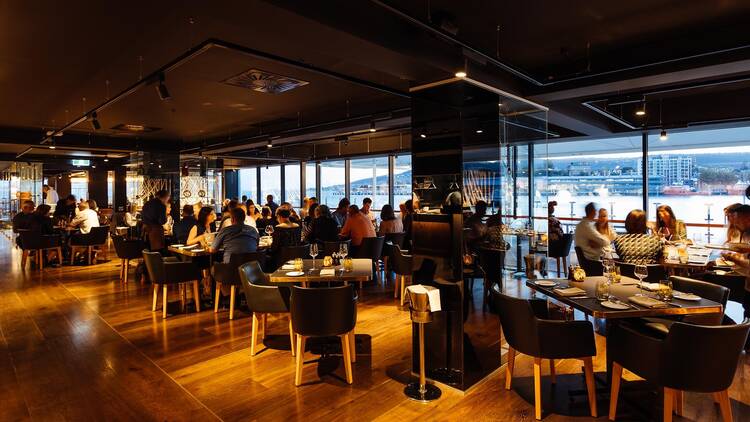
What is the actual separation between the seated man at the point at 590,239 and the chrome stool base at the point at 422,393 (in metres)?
3.59

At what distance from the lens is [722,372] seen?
8.68ft

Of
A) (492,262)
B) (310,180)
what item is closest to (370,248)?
(492,262)

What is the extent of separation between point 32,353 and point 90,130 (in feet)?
26.5

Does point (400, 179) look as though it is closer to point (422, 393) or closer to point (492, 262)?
point (492, 262)

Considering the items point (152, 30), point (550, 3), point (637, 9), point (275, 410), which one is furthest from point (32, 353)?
point (637, 9)

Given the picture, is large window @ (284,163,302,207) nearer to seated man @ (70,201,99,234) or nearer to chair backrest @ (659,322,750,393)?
seated man @ (70,201,99,234)

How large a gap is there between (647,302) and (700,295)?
944 mm

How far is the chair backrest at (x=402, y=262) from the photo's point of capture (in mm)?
6168

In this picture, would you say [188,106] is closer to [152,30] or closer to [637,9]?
[152,30]

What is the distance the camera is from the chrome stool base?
11.3 feet

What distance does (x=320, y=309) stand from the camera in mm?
3609

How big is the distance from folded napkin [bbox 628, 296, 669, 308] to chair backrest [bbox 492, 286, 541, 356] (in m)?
0.82

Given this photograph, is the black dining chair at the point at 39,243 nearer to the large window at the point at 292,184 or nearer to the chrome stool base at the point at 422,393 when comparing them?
the large window at the point at 292,184

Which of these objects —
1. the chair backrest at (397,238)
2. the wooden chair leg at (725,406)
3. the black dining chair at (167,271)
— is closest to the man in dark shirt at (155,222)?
the black dining chair at (167,271)
